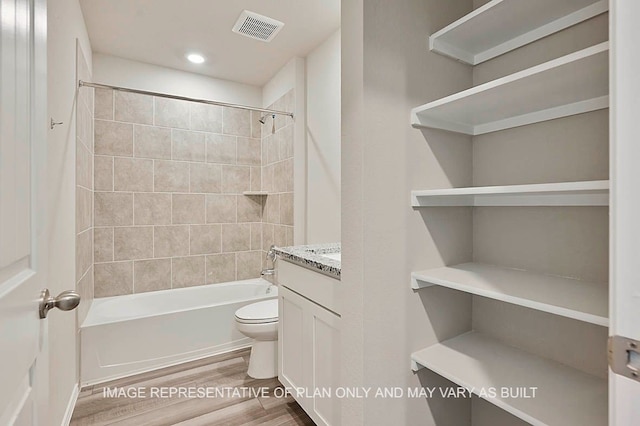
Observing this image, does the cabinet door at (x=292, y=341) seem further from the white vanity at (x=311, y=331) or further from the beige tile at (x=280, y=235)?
the beige tile at (x=280, y=235)

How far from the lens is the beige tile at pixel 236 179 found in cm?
341

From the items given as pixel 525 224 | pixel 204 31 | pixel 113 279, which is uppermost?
pixel 204 31

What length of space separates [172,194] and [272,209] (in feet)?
3.20

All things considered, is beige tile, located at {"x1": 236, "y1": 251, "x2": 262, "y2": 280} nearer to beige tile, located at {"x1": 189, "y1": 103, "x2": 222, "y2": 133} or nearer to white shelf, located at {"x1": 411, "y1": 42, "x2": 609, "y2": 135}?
beige tile, located at {"x1": 189, "y1": 103, "x2": 222, "y2": 133}

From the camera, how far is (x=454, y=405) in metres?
1.39

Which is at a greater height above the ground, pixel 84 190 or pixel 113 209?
pixel 84 190

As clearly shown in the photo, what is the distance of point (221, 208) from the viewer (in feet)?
11.1

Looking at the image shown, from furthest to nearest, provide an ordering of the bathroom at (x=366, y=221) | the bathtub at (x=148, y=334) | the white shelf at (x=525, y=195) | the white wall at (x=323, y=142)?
the white wall at (x=323, y=142), the bathtub at (x=148, y=334), the white shelf at (x=525, y=195), the bathroom at (x=366, y=221)

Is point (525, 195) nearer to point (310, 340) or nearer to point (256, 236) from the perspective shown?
point (310, 340)

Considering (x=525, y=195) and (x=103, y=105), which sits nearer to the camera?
(x=525, y=195)

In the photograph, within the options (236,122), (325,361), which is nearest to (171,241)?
(236,122)

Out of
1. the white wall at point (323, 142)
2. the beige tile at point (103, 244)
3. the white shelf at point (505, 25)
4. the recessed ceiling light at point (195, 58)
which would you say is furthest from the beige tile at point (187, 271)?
the white shelf at point (505, 25)

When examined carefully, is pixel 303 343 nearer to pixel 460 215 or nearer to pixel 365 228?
pixel 365 228

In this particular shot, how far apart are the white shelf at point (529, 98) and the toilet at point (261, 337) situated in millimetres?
1611
